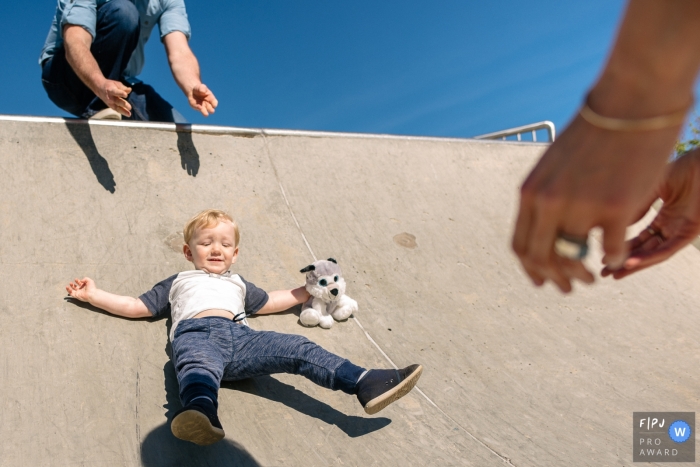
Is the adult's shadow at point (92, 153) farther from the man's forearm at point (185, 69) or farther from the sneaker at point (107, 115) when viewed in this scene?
the man's forearm at point (185, 69)

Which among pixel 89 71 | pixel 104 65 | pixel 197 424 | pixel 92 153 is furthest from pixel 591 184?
pixel 104 65

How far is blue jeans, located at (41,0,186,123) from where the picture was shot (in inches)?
152

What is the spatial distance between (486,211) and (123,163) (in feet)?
8.62

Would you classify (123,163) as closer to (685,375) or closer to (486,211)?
(486,211)

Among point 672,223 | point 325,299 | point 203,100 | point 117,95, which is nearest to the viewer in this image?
point 672,223

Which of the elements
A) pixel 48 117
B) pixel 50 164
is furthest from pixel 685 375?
pixel 48 117

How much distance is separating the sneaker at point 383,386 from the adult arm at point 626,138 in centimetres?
156

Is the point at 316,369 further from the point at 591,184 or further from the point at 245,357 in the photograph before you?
the point at 591,184

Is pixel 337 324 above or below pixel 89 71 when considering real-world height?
below

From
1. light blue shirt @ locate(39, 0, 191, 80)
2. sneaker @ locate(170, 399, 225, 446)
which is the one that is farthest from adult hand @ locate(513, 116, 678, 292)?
light blue shirt @ locate(39, 0, 191, 80)

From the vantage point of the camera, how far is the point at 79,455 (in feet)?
6.31

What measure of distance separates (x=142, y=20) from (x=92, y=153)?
4.00ft

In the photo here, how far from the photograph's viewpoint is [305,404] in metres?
2.39

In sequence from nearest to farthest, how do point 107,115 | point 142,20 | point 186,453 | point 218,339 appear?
1. point 186,453
2. point 218,339
3. point 107,115
4. point 142,20
